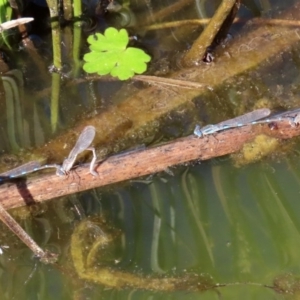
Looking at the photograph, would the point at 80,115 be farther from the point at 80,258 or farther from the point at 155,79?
the point at 80,258

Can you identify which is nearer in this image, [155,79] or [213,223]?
[213,223]

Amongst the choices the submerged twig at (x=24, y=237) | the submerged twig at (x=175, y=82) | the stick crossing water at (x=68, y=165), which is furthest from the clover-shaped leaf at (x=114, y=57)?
the submerged twig at (x=24, y=237)

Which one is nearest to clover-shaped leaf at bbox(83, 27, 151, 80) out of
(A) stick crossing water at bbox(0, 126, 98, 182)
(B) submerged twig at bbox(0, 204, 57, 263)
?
(A) stick crossing water at bbox(0, 126, 98, 182)

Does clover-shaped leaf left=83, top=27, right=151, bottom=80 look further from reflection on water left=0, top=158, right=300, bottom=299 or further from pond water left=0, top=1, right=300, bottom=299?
reflection on water left=0, top=158, right=300, bottom=299

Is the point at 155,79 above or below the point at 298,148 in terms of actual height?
above

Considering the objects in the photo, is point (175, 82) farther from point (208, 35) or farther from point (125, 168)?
point (125, 168)

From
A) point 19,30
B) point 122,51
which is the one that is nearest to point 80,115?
point 122,51

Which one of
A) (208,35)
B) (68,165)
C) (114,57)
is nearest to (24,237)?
(68,165)
